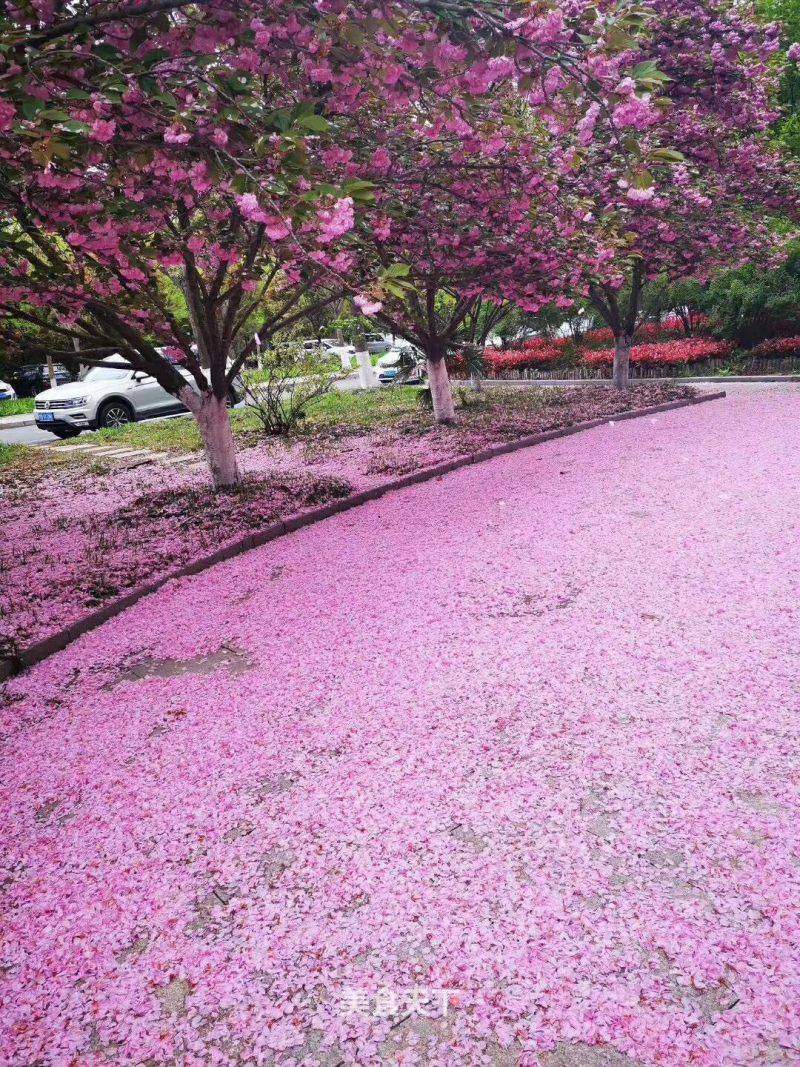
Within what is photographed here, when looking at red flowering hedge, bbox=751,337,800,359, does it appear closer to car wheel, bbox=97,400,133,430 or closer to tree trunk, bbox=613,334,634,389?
tree trunk, bbox=613,334,634,389

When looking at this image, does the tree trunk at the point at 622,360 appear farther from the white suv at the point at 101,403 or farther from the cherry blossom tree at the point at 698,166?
the white suv at the point at 101,403

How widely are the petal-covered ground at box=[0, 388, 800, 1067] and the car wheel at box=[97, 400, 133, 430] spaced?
14.6 metres

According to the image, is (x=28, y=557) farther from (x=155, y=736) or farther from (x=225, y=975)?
(x=225, y=975)

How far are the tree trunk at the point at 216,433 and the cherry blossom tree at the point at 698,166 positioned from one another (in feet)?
16.9

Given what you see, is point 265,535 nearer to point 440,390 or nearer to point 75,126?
point 75,126

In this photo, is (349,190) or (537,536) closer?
(349,190)

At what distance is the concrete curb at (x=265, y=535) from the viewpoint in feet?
14.6

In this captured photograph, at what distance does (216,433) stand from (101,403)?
443 inches

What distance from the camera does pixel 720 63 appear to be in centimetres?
1030

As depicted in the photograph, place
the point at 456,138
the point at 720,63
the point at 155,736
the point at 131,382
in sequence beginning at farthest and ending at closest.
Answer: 1. the point at 131,382
2. the point at 720,63
3. the point at 456,138
4. the point at 155,736

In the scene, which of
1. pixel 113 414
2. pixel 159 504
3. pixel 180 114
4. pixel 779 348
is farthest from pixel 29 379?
pixel 180 114

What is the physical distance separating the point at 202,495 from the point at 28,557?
2.27 meters

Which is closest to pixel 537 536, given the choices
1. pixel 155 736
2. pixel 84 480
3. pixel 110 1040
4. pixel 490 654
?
pixel 490 654

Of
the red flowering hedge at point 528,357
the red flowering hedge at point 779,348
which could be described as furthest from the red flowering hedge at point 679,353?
the red flowering hedge at point 528,357
